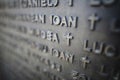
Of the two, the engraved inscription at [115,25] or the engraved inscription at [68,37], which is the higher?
the engraved inscription at [115,25]

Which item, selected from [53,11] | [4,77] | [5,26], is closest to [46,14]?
[53,11]

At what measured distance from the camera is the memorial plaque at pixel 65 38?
53 centimetres

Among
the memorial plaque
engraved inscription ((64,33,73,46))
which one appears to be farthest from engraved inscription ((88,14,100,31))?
engraved inscription ((64,33,73,46))

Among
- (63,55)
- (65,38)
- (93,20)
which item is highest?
(93,20)

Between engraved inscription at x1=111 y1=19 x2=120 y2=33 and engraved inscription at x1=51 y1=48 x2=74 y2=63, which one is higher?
engraved inscription at x1=111 y1=19 x2=120 y2=33

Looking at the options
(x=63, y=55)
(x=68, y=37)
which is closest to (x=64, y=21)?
(x=68, y=37)

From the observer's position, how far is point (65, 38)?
2.32 ft

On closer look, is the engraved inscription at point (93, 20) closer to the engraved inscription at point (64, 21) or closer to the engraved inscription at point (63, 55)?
the engraved inscription at point (64, 21)

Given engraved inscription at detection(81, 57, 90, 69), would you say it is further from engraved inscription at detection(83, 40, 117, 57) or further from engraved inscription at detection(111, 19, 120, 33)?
engraved inscription at detection(111, 19, 120, 33)

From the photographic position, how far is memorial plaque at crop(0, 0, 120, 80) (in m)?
0.53

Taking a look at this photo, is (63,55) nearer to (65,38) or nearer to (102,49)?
(65,38)

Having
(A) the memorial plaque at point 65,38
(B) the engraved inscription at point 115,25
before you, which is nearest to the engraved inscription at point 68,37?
(A) the memorial plaque at point 65,38

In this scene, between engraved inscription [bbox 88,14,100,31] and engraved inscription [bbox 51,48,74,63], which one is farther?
engraved inscription [bbox 51,48,74,63]

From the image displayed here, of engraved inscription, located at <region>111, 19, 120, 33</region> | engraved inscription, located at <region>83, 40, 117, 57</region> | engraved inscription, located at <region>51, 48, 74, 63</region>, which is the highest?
engraved inscription, located at <region>111, 19, 120, 33</region>
